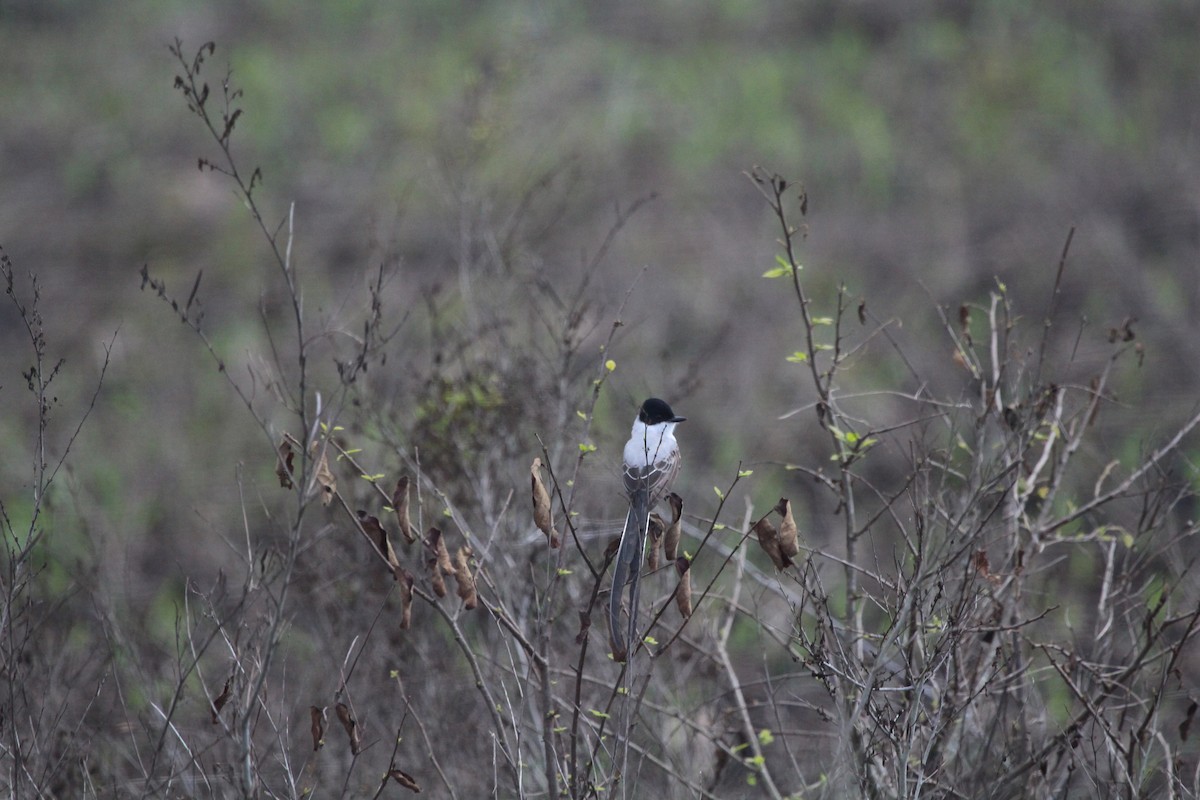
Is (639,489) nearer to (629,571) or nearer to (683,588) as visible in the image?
(629,571)

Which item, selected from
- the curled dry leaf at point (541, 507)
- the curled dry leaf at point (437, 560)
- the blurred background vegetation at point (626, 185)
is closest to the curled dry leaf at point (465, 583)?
the curled dry leaf at point (437, 560)

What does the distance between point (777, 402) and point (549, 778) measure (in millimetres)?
9730

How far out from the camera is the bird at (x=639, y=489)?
3.72 metres

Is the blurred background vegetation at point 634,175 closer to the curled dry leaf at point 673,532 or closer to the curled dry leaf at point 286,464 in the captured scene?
the curled dry leaf at point 286,464

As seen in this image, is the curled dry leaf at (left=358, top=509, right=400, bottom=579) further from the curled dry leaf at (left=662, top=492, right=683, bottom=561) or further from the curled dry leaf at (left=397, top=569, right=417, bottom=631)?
the curled dry leaf at (left=662, top=492, right=683, bottom=561)

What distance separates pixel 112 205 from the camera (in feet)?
56.8

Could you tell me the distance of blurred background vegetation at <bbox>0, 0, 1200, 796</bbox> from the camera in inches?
518

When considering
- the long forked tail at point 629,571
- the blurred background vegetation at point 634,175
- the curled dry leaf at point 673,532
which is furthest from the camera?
the blurred background vegetation at point 634,175

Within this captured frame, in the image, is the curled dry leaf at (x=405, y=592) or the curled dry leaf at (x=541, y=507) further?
the curled dry leaf at (x=405, y=592)

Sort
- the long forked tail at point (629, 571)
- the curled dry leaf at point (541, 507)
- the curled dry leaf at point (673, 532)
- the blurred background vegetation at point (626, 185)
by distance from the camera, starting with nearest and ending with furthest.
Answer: the curled dry leaf at point (541, 507), the curled dry leaf at point (673, 532), the long forked tail at point (629, 571), the blurred background vegetation at point (626, 185)

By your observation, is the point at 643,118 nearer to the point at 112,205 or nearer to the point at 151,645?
the point at 112,205

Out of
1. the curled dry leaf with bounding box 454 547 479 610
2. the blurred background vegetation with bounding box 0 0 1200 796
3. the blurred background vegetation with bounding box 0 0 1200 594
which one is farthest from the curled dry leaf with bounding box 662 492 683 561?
the blurred background vegetation with bounding box 0 0 1200 594

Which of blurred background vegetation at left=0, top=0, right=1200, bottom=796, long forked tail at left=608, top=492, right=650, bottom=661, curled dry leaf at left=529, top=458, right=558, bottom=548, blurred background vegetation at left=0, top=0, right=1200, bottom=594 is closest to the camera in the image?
curled dry leaf at left=529, top=458, right=558, bottom=548

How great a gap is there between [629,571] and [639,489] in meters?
0.34
